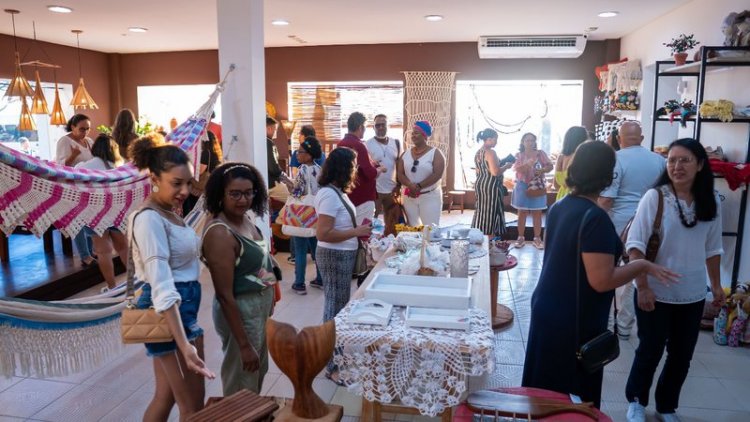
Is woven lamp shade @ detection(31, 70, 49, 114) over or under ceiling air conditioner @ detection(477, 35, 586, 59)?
under

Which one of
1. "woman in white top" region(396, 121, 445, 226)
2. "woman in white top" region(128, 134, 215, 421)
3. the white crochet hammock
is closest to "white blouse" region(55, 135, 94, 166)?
the white crochet hammock

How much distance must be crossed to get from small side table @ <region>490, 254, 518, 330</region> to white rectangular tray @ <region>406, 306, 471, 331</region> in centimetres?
150

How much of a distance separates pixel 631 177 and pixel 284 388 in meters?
2.45

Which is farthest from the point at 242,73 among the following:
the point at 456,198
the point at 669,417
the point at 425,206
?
the point at 456,198

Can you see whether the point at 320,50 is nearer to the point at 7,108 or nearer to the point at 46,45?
the point at 46,45

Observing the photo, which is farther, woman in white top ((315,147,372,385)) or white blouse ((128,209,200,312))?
A: woman in white top ((315,147,372,385))

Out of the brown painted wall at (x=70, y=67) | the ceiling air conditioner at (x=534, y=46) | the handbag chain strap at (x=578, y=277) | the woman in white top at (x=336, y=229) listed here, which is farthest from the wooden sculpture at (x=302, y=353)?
Result: the brown painted wall at (x=70, y=67)

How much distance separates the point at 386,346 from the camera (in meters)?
1.74

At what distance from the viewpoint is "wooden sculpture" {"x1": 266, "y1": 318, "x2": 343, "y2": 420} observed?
117 centimetres

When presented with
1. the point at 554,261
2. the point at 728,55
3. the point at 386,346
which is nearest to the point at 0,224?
the point at 386,346

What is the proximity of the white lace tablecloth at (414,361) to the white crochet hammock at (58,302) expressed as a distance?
125cm

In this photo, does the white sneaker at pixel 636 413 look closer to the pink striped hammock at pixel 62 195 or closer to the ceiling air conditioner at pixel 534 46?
the pink striped hammock at pixel 62 195

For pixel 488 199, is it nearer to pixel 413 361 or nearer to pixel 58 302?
pixel 413 361

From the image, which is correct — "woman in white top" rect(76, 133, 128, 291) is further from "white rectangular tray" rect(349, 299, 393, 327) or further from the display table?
the display table
